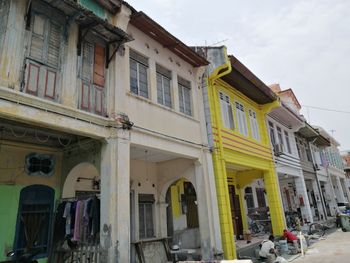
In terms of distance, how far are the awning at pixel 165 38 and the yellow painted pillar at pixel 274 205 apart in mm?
7012

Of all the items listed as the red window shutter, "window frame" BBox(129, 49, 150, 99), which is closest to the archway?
the red window shutter

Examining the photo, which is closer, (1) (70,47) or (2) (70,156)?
(1) (70,47)

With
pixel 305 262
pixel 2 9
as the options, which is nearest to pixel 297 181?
pixel 305 262

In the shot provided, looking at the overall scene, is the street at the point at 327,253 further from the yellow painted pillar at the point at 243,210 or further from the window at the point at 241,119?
the window at the point at 241,119

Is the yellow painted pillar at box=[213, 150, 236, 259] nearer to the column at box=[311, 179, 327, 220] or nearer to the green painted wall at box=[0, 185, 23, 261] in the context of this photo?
the green painted wall at box=[0, 185, 23, 261]

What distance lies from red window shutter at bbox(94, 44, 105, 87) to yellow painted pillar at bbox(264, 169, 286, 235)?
10.2 meters

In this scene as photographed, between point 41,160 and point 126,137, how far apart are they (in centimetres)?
250

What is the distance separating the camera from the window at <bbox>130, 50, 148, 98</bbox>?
324 inches

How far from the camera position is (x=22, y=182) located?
282 inches

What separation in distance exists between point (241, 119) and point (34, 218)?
9.34 m

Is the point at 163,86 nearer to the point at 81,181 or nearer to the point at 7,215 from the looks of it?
the point at 81,181

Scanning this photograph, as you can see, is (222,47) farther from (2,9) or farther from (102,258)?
(102,258)

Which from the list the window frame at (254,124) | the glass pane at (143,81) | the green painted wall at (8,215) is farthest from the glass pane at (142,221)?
the window frame at (254,124)

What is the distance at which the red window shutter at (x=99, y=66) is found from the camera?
7.00 m
